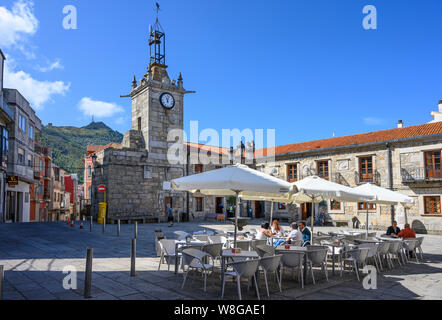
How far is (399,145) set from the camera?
2169cm

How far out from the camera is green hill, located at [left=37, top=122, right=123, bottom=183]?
79.8 m

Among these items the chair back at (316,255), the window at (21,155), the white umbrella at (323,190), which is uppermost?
the window at (21,155)

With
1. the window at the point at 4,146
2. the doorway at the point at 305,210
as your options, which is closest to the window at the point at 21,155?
the window at the point at 4,146

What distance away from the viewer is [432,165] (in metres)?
20.3

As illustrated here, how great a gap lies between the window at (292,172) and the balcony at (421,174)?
8406 mm

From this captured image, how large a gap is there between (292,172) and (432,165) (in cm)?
1044

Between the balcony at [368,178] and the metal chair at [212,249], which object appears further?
the balcony at [368,178]

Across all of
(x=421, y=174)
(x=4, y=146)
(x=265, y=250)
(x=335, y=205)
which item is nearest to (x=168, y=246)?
(x=265, y=250)

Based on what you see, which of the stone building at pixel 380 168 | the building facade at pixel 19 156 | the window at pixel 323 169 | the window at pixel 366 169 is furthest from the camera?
the window at pixel 323 169

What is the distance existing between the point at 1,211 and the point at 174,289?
2241cm

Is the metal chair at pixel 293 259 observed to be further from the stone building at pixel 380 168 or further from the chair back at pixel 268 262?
the stone building at pixel 380 168

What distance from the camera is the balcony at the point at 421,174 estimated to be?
65.3ft

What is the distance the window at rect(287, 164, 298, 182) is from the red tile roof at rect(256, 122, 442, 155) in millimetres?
1288

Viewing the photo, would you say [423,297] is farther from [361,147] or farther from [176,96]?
[176,96]
